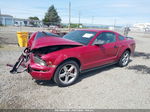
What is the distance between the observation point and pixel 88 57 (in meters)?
3.92

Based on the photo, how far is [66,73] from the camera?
3572 mm

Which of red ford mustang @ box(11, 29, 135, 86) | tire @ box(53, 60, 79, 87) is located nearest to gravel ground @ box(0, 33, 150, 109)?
tire @ box(53, 60, 79, 87)

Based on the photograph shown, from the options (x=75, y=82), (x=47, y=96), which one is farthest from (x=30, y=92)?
(x=75, y=82)

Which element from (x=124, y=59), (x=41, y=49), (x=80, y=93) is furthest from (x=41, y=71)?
(x=124, y=59)

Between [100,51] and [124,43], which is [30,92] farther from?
[124,43]

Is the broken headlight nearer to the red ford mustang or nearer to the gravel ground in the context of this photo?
the red ford mustang

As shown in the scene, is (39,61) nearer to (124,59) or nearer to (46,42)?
(46,42)

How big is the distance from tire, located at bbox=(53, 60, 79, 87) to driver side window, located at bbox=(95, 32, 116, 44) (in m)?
1.27

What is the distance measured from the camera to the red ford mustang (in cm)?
321

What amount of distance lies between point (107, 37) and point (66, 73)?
7.06 ft

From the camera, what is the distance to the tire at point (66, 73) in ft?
Answer: 11.0

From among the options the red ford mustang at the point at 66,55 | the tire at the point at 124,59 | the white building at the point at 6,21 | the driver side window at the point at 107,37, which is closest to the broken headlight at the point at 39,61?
the red ford mustang at the point at 66,55

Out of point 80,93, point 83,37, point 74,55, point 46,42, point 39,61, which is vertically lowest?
point 80,93

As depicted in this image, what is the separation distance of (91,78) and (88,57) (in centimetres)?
75
